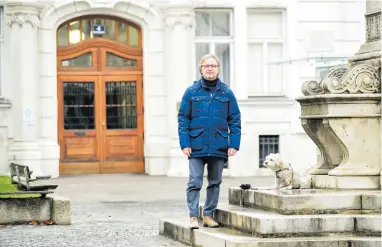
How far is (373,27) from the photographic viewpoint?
12.7 metres

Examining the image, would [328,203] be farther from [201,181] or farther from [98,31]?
[98,31]

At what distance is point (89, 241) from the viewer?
12.6 metres

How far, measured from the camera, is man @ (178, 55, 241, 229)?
11.5 metres

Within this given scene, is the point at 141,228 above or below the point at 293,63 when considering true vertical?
below

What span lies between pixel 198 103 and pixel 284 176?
1.46m

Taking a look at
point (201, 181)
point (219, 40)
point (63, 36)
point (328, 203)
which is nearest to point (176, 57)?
point (219, 40)

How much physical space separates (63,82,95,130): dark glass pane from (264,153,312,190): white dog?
49.4 feet

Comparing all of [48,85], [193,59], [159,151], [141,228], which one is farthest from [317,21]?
[141,228]

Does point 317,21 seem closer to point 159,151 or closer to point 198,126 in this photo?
point 159,151

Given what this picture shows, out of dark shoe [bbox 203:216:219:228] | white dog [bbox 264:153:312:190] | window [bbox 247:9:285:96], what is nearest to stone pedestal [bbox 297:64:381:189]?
white dog [bbox 264:153:312:190]

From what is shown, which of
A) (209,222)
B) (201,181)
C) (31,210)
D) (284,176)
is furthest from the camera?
(31,210)

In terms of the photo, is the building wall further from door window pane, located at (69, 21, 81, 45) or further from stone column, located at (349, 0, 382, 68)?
stone column, located at (349, 0, 382, 68)

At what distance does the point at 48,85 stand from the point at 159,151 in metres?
3.13

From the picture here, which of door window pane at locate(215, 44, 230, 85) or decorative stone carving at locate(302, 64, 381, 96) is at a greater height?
door window pane at locate(215, 44, 230, 85)
